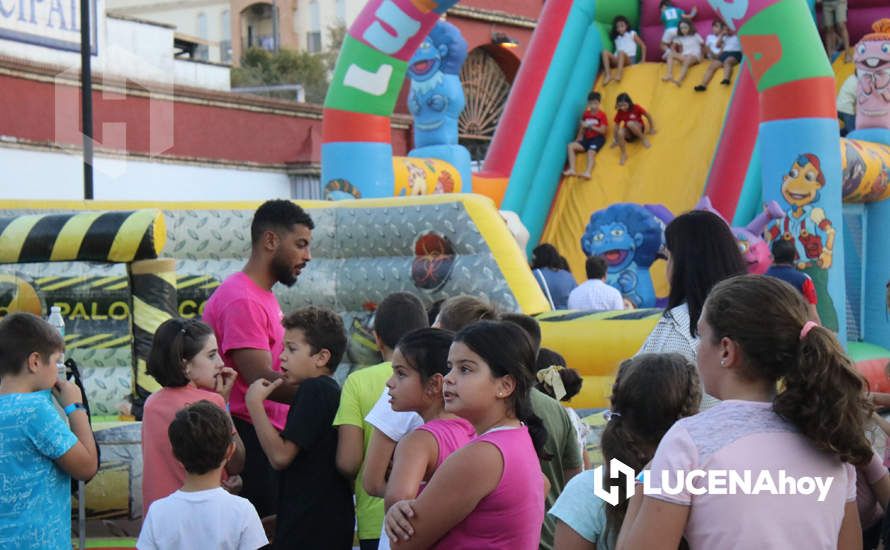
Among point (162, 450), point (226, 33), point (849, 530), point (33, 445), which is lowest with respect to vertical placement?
point (162, 450)

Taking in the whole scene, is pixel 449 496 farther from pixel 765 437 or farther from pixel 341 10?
pixel 341 10

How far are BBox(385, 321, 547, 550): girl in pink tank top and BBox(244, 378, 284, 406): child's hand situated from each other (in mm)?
967

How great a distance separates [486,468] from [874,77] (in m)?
7.34

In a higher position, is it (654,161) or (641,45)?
(641,45)

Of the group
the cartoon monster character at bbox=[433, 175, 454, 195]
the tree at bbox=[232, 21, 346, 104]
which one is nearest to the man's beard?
the cartoon monster character at bbox=[433, 175, 454, 195]

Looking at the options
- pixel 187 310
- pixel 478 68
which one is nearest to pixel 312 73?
pixel 478 68

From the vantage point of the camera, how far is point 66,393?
11.6ft

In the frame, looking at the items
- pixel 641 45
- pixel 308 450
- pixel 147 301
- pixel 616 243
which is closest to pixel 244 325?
pixel 308 450

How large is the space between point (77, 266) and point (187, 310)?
71 cm

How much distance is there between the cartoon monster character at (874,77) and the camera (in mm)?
9016

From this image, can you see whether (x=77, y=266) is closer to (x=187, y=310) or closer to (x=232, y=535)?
(x=187, y=310)

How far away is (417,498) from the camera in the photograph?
259cm

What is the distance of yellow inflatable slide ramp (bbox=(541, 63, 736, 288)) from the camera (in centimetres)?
1041

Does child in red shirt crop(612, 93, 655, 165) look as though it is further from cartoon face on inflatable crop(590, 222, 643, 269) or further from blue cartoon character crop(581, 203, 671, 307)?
cartoon face on inflatable crop(590, 222, 643, 269)
